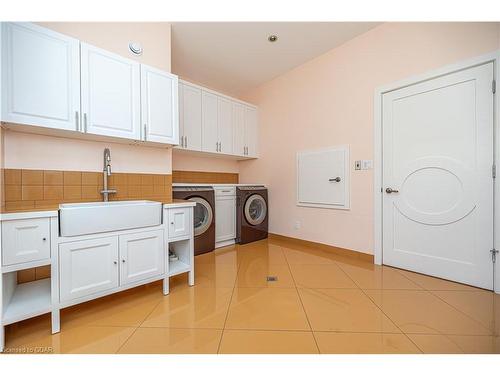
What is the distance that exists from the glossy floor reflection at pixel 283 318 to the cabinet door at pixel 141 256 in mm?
225

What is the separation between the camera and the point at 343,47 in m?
2.71

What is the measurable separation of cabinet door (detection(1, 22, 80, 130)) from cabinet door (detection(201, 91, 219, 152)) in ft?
5.50

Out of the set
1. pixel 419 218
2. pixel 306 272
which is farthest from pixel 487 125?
pixel 306 272

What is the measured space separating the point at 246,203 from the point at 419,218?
2.09 metres

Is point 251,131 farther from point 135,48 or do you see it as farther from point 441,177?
point 441,177

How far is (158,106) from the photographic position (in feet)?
Result: 6.74

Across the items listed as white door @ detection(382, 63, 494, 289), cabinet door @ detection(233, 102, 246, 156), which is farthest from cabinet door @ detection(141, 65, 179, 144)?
white door @ detection(382, 63, 494, 289)

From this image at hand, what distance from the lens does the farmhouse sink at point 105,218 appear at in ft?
4.33

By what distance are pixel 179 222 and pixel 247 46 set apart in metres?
2.34

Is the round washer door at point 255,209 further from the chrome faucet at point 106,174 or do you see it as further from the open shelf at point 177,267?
the chrome faucet at point 106,174

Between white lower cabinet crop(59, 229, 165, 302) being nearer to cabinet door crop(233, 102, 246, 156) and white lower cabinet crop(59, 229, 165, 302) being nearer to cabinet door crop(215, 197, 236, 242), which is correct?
cabinet door crop(215, 197, 236, 242)

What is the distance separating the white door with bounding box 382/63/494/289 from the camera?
181 centimetres

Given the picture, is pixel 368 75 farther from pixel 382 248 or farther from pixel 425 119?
Answer: pixel 382 248

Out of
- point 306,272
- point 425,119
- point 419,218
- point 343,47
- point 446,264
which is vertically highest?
point 343,47
